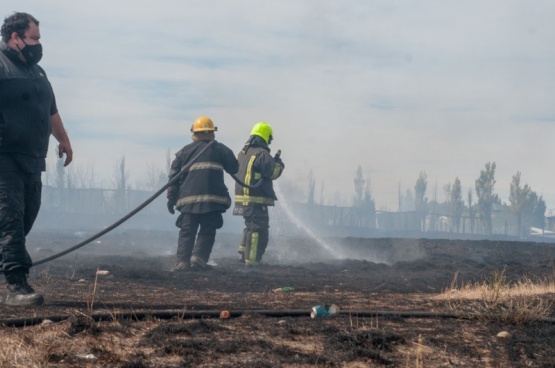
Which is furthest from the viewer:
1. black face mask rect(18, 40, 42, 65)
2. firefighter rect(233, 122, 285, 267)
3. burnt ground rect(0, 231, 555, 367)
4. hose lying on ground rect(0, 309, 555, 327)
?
firefighter rect(233, 122, 285, 267)

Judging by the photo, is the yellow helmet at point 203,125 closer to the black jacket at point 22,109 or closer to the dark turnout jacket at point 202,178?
the dark turnout jacket at point 202,178

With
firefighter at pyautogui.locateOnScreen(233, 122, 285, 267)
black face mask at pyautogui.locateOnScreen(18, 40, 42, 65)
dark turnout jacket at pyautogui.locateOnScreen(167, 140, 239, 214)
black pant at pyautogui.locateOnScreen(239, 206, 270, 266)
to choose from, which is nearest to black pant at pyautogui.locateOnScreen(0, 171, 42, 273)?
black face mask at pyautogui.locateOnScreen(18, 40, 42, 65)

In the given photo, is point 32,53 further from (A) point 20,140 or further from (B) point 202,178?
(B) point 202,178

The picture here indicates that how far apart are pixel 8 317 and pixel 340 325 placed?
1991mm

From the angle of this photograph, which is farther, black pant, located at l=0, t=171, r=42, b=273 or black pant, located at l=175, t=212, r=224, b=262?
black pant, located at l=175, t=212, r=224, b=262

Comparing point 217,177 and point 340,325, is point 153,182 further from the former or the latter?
point 340,325

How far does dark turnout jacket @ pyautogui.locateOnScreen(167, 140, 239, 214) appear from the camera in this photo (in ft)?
41.8

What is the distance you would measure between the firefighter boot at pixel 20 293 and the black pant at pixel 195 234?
6.25 metres

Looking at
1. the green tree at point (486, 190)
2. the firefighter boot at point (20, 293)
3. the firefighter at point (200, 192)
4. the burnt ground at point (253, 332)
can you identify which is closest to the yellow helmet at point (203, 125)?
the firefighter at point (200, 192)

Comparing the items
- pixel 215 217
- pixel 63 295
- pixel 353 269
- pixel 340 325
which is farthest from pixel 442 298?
pixel 353 269

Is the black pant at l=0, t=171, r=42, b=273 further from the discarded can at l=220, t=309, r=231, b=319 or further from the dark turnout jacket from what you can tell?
the dark turnout jacket

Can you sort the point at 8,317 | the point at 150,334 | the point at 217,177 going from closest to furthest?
the point at 150,334, the point at 8,317, the point at 217,177

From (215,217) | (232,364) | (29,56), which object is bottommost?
(232,364)

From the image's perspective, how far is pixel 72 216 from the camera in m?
64.1
